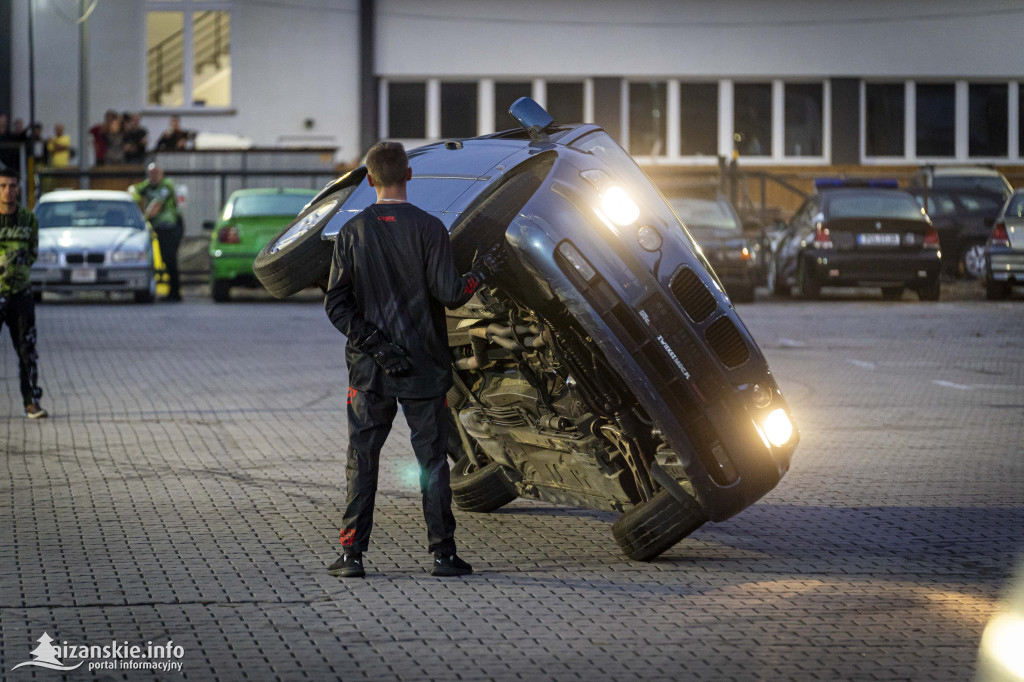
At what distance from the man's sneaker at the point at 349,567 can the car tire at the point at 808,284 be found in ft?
56.6

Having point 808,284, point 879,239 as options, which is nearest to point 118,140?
point 808,284

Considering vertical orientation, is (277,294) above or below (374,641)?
above

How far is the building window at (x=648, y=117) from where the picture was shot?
38531 mm

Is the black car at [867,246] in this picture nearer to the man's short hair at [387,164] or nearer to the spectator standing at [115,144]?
the spectator standing at [115,144]

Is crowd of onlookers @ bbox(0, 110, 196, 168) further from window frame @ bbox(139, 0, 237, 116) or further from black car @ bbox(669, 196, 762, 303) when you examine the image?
black car @ bbox(669, 196, 762, 303)

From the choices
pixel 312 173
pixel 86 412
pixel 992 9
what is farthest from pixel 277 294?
pixel 992 9

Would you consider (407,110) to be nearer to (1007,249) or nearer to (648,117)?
(648,117)

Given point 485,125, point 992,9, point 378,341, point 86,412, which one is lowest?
point 86,412

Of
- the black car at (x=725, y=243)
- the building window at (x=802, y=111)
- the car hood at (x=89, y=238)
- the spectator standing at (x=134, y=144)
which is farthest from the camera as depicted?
the building window at (x=802, y=111)

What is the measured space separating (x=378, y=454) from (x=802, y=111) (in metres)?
34.4

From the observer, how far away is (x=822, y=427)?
10539mm

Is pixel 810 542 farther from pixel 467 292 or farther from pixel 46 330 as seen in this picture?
pixel 46 330

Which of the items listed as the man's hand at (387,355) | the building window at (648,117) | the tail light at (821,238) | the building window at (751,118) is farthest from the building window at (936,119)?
the man's hand at (387,355)

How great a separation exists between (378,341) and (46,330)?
12969mm
